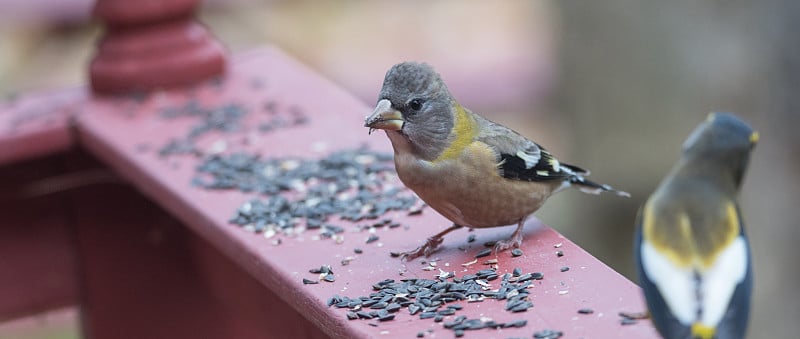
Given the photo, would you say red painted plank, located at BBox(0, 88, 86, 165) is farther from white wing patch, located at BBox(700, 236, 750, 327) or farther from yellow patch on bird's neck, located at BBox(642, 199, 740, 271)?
white wing patch, located at BBox(700, 236, 750, 327)

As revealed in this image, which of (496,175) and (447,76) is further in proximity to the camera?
(447,76)

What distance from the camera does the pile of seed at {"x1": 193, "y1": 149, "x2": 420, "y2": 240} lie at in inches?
136

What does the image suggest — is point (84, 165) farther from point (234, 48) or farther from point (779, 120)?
point (234, 48)

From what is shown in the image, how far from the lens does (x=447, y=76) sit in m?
10.0

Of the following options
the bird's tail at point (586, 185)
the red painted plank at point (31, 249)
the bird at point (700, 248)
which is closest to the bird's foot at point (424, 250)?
the bird's tail at point (586, 185)

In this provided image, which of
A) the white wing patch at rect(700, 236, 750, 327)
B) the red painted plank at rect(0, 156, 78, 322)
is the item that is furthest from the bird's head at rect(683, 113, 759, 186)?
the red painted plank at rect(0, 156, 78, 322)

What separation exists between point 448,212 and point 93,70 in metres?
2.09

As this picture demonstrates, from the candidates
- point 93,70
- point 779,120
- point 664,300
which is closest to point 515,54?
point 779,120

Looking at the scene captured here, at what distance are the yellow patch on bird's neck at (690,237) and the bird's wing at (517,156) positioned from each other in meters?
1.17

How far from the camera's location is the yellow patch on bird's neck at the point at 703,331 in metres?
2.13

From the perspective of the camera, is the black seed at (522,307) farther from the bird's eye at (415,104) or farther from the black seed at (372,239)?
the bird's eye at (415,104)

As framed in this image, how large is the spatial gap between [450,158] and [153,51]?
1.86 meters

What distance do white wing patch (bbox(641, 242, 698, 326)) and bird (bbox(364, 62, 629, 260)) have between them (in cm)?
104

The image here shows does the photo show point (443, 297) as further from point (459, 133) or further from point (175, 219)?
point (175, 219)
